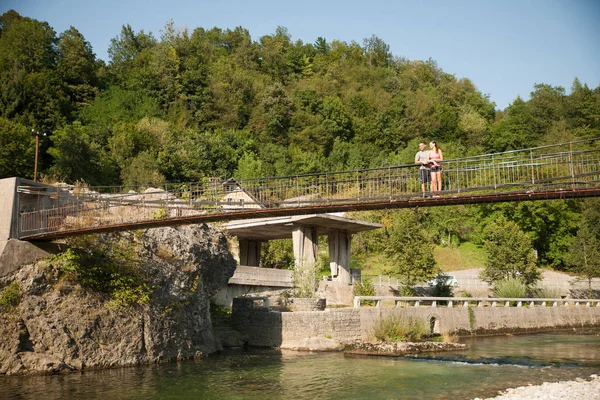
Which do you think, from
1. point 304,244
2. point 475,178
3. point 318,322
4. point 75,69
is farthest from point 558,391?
point 75,69

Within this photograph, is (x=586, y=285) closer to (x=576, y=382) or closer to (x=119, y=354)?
(x=576, y=382)

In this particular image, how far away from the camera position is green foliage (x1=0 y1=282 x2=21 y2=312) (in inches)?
696

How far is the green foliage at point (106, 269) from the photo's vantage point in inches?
745

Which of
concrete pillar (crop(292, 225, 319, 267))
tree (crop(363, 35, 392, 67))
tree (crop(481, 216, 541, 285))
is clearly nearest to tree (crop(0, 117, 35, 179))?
concrete pillar (crop(292, 225, 319, 267))

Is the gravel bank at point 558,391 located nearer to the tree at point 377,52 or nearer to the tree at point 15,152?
the tree at point 15,152

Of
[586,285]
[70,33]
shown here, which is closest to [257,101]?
[70,33]

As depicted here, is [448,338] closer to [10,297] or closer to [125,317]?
[125,317]

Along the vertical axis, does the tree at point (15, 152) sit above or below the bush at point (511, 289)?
above

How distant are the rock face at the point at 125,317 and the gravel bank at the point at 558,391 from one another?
35.0 ft

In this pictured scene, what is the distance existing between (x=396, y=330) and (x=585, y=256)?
2512 cm

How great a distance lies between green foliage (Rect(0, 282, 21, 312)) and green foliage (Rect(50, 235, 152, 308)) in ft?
3.96

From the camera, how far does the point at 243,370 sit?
1888 cm

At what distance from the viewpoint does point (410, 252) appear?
35375 millimetres

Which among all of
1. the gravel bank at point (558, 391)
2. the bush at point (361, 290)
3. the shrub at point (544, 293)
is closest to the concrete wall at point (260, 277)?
the bush at point (361, 290)
